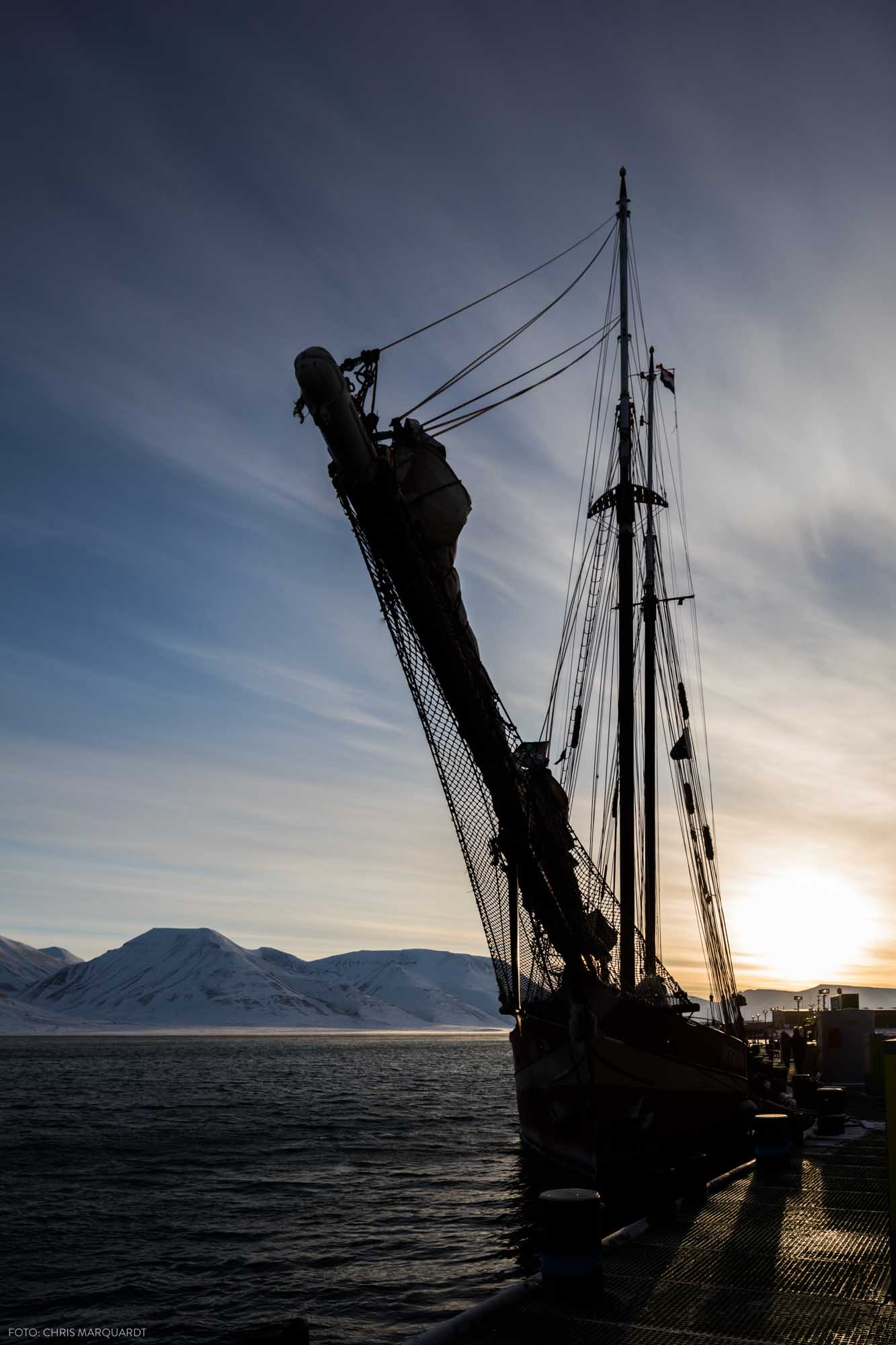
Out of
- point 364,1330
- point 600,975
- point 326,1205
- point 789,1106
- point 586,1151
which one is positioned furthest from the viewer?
point 789,1106

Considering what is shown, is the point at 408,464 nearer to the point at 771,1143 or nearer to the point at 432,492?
the point at 432,492

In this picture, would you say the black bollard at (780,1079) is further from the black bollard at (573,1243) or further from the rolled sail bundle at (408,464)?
the black bollard at (573,1243)

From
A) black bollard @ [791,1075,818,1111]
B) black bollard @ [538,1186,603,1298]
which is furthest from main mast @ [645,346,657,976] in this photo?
black bollard @ [538,1186,603,1298]

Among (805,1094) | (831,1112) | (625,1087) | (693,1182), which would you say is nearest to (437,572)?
(693,1182)

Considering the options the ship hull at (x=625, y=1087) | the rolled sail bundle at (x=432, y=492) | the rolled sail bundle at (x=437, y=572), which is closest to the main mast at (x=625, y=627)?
the ship hull at (x=625, y=1087)

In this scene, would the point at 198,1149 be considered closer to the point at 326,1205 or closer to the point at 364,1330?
the point at 326,1205

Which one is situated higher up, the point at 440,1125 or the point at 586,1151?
the point at 586,1151

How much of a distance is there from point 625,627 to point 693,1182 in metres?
15.9

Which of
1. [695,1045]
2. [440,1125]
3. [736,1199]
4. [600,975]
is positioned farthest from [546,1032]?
[440,1125]

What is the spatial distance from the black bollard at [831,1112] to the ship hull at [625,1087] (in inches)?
93.5

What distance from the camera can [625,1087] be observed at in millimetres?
21203

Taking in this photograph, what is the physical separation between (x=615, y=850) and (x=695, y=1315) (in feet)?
72.8

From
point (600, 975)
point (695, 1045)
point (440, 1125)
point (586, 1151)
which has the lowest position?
point (440, 1125)

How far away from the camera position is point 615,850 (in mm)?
31484
